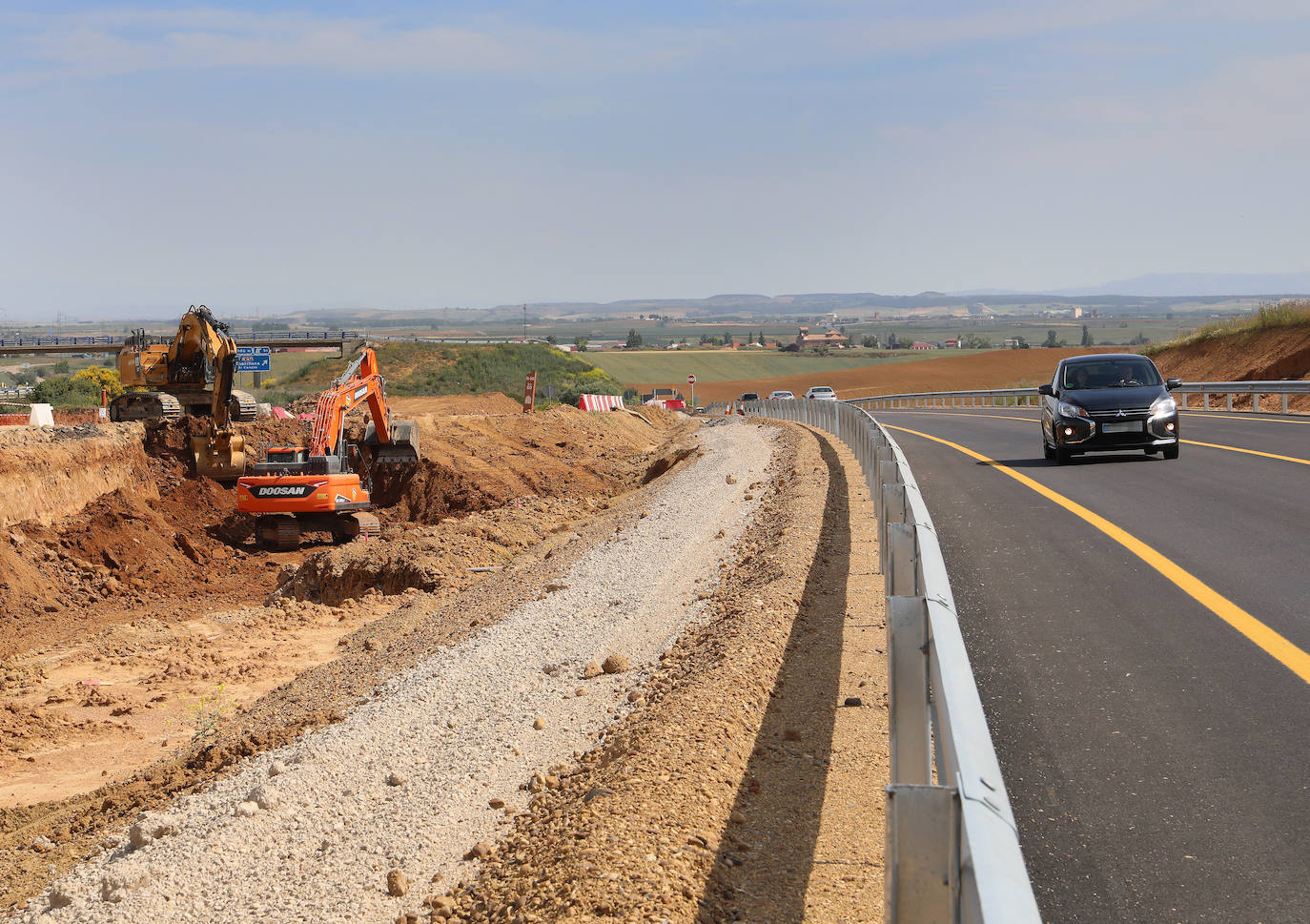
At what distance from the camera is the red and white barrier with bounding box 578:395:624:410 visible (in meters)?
51.4

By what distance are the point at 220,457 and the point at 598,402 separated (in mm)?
24544

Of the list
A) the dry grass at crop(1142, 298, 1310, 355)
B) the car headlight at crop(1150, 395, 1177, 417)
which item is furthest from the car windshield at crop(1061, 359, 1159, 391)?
the dry grass at crop(1142, 298, 1310, 355)

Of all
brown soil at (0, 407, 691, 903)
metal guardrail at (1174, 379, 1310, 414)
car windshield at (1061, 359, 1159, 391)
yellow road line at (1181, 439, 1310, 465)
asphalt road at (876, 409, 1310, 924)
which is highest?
car windshield at (1061, 359, 1159, 391)

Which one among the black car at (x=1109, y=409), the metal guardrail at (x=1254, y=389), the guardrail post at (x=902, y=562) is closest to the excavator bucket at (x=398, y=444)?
the black car at (x=1109, y=409)

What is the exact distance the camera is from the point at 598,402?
5247cm

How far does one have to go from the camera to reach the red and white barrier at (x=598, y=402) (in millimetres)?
51438

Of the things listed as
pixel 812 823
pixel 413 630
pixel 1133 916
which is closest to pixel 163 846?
pixel 812 823

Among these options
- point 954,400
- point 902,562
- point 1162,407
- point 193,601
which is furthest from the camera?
point 954,400

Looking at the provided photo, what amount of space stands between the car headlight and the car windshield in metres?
0.82

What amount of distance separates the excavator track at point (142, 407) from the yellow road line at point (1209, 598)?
27.3 meters

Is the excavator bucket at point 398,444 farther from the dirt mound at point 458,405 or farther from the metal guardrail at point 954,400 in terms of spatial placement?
the metal guardrail at point 954,400

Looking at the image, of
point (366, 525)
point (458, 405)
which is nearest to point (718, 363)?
point (458, 405)

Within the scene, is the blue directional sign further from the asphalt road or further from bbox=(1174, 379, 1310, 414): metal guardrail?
bbox=(1174, 379, 1310, 414): metal guardrail

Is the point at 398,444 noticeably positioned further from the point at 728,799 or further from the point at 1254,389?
the point at 728,799
